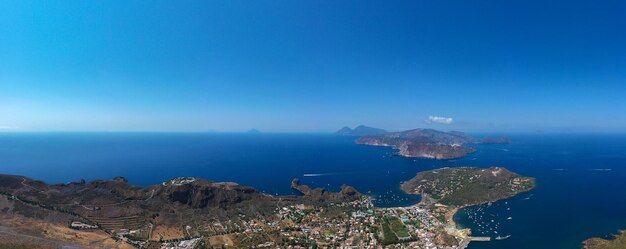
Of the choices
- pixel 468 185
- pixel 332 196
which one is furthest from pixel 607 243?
pixel 332 196

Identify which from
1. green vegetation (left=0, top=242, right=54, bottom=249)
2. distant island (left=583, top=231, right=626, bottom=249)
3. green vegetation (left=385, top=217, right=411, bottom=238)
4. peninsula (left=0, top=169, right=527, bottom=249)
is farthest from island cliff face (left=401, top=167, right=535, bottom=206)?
green vegetation (left=0, top=242, right=54, bottom=249)

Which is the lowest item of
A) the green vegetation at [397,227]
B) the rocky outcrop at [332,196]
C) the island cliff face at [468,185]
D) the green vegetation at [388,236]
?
the green vegetation at [388,236]

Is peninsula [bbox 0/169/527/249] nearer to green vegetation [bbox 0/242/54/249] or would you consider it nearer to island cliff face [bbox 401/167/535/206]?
green vegetation [bbox 0/242/54/249]

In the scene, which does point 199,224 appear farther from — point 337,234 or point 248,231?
point 337,234

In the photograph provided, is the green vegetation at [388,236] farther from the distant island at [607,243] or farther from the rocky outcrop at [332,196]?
the distant island at [607,243]

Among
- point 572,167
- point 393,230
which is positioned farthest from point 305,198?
point 572,167

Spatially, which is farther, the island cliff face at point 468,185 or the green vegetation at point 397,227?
the island cliff face at point 468,185

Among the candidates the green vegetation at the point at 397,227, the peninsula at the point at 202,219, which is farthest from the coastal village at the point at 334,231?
the peninsula at the point at 202,219

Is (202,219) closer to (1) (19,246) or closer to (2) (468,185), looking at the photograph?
(1) (19,246)
